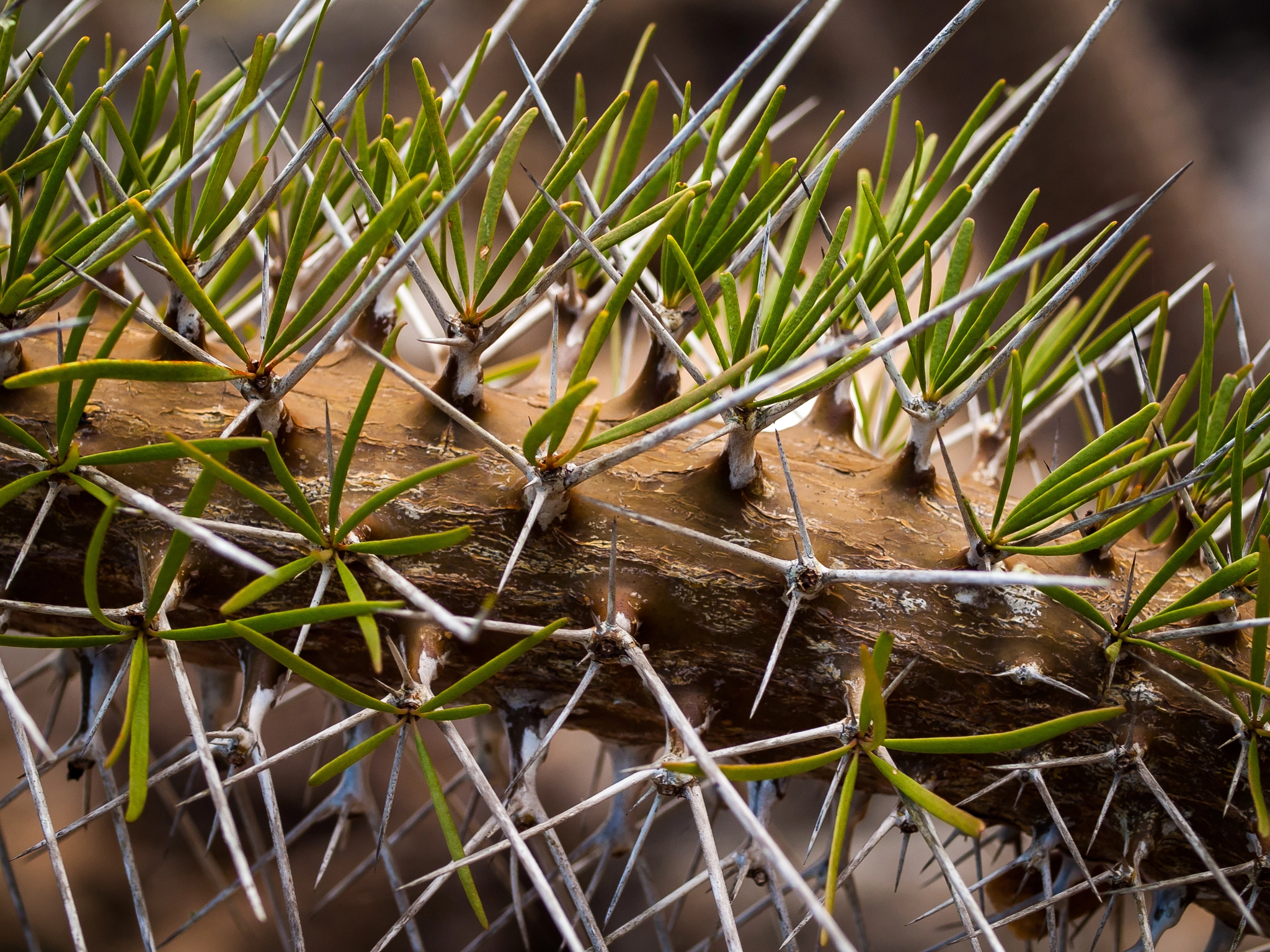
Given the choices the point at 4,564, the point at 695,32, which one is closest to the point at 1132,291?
the point at 695,32

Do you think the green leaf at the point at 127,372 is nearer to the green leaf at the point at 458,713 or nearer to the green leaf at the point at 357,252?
the green leaf at the point at 357,252

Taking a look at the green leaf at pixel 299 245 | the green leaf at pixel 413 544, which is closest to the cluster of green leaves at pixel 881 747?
the green leaf at pixel 413 544

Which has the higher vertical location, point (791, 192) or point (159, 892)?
point (791, 192)

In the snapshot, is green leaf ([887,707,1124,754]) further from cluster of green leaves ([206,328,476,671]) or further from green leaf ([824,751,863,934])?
cluster of green leaves ([206,328,476,671])

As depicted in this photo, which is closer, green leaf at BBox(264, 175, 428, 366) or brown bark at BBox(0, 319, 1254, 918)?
green leaf at BBox(264, 175, 428, 366)

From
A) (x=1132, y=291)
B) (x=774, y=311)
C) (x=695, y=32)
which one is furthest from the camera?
(x=695, y=32)

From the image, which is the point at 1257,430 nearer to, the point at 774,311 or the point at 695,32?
the point at 774,311

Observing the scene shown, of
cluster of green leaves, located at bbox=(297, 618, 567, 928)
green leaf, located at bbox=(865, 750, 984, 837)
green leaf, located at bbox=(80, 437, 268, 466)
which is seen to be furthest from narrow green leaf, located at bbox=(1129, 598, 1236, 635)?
green leaf, located at bbox=(80, 437, 268, 466)

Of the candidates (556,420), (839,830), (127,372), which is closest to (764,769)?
(839,830)
